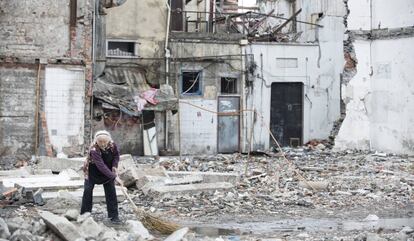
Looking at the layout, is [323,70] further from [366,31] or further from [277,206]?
[277,206]

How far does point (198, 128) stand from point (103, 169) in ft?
56.4

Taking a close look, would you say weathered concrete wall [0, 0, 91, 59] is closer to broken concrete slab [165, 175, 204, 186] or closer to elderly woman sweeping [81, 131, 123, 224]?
broken concrete slab [165, 175, 204, 186]

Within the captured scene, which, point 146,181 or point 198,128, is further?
point 198,128

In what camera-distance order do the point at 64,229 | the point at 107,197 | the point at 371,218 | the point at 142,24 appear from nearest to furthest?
the point at 64,229 → the point at 107,197 → the point at 371,218 → the point at 142,24

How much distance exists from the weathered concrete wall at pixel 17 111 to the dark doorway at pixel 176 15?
8.47m

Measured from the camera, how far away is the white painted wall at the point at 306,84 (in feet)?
93.8

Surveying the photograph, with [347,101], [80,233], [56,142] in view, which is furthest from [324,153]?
[80,233]

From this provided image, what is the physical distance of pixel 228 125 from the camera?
28.2m

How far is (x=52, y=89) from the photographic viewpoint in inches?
870

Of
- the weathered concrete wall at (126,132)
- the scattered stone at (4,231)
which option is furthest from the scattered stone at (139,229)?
the weathered concrete wall at (126,132)

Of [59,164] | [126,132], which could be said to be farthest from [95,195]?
[126,132]

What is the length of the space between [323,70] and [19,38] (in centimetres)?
1381

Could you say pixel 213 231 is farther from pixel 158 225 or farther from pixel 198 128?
pixel 198 128

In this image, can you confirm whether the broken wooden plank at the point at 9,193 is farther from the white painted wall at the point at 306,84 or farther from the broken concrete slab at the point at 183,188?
the white painted wall at the point at 306,84
